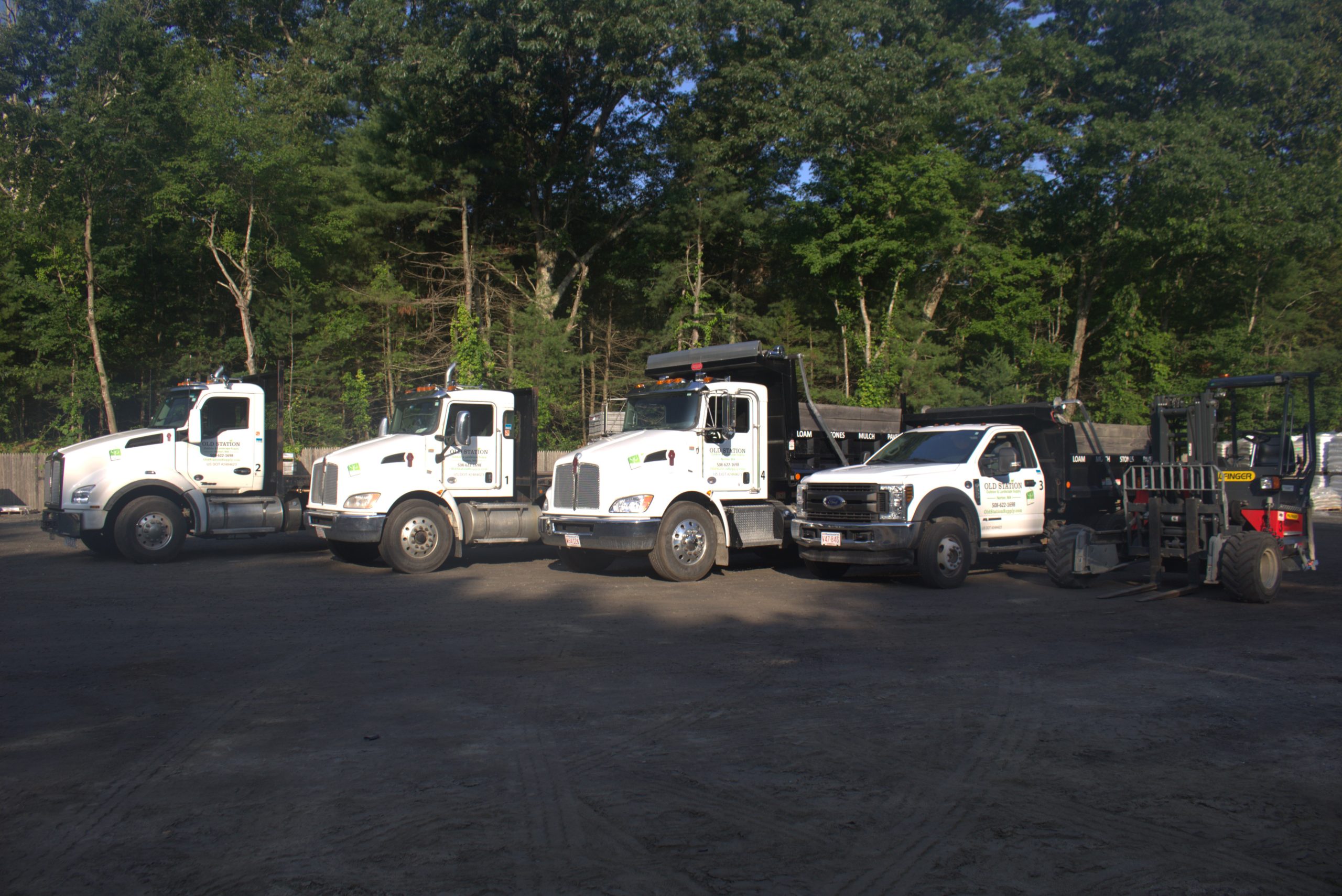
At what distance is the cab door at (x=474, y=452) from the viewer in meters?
14.8

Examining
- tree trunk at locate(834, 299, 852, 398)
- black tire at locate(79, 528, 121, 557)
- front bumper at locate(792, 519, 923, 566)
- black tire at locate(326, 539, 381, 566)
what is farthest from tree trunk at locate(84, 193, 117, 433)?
front bumper at locate(792, 519, 923, 566)

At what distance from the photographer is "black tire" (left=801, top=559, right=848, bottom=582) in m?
14.0

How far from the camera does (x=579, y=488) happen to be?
531 inches

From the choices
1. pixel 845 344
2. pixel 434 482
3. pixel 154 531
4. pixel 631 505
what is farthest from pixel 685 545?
pixel 845 344

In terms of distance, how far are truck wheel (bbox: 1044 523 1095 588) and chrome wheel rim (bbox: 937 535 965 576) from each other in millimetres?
1090

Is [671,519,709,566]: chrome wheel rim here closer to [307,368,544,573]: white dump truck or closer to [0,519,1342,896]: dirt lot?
[0,519,1342,896]: dirt lot

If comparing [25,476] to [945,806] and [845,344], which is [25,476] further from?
[945,806]

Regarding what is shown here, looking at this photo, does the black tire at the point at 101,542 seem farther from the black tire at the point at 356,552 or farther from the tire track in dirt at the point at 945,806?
the tire track in dirt at the point at 945,806

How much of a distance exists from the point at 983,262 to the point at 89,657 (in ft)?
103

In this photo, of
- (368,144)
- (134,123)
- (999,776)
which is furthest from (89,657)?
(134,123)

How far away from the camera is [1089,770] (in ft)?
17.6

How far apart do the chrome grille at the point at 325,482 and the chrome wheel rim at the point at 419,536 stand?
1106 mm

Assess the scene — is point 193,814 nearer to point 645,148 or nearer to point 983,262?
point 645,148

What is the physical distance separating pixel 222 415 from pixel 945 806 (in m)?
14.4
